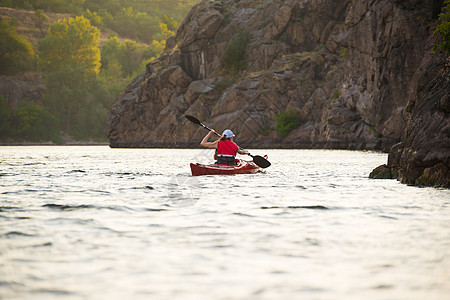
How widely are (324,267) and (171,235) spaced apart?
2.58 meters

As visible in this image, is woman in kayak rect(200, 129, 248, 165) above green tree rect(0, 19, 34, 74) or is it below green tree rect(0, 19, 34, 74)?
below

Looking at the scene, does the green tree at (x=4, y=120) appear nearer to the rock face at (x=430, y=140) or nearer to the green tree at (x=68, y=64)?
the green tree at (x=68, y=64)

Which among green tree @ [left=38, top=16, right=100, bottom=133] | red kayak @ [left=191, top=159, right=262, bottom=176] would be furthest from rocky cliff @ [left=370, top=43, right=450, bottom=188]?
green tree @ [left=38, top=16, right=100, bottom=133]

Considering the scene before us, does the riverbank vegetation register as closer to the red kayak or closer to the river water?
the red kayak

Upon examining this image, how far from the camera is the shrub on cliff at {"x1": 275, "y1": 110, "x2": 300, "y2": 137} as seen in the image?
6475cm

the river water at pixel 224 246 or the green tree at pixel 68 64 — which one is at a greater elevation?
the green tree at pixel 68 64

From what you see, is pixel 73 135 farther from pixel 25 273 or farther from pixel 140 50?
pixel 25 273

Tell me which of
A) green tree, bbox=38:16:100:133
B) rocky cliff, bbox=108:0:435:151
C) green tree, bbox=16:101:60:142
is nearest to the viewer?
rocky cliff, bbox=108:0:435:151

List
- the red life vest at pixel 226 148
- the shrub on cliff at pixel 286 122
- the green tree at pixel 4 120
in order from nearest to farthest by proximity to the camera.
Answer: the red life vest at pixel 226 148 < the shrub on cliff at pixel 286 122 < the green tree at pixel 4 120

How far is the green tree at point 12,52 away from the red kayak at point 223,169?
99.6m

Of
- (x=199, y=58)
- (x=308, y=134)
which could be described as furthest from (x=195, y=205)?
(x=199, y=58)

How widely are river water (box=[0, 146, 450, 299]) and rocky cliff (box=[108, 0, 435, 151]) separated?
3807 cm

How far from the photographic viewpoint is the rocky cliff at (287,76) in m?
46.8

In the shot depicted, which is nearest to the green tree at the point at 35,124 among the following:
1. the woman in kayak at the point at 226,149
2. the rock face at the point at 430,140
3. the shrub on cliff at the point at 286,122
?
the shrub on cliff at the point at 286,122
